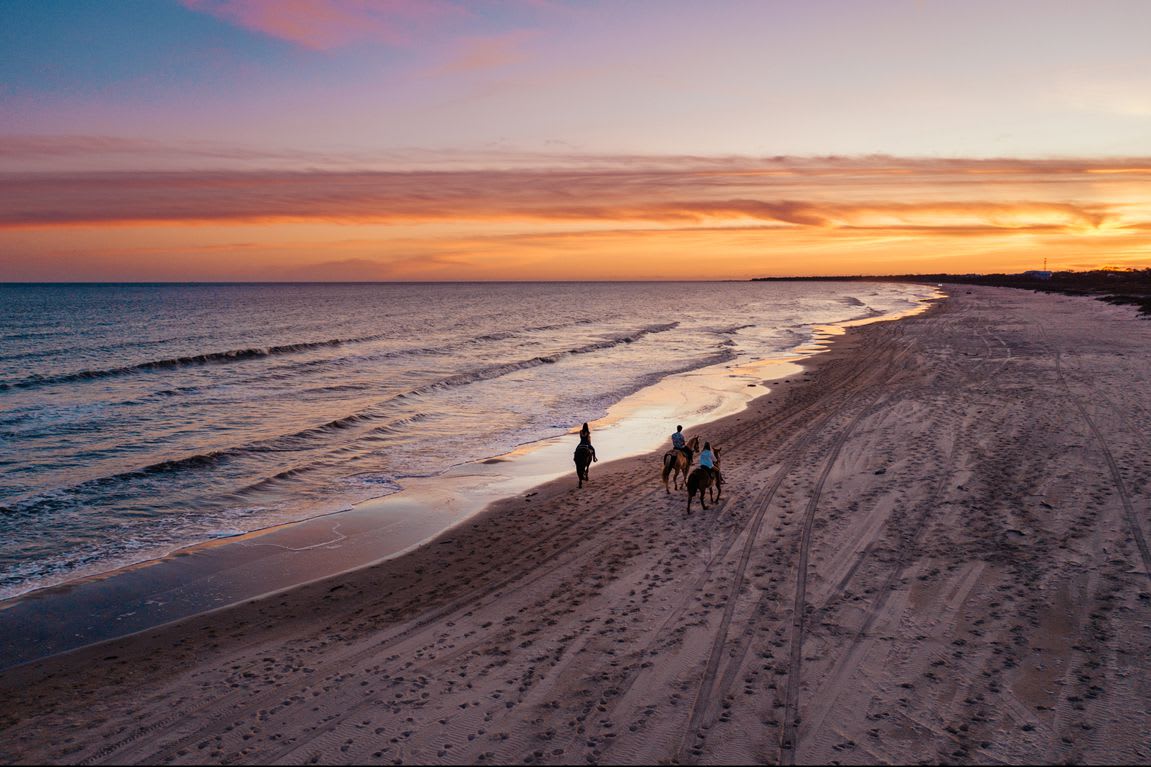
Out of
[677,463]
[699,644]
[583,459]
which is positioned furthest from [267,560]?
[677,463]

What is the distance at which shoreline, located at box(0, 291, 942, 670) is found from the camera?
1067 centimetres

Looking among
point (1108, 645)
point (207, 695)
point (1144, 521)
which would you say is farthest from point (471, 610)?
point (1144, 521)

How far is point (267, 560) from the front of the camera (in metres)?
13.3

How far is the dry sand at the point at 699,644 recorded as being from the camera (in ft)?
23.0

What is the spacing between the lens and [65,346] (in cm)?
5666

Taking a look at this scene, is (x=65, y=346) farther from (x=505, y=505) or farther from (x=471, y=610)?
(x=471, y=610)

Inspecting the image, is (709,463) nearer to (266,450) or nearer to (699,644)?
(699,644)

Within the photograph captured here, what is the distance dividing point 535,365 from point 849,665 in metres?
37.5

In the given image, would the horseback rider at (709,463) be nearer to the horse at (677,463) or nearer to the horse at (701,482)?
the horse at (701,482)

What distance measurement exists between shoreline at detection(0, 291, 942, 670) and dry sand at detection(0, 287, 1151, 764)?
2.20ft

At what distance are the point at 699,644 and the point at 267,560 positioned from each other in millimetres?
8988

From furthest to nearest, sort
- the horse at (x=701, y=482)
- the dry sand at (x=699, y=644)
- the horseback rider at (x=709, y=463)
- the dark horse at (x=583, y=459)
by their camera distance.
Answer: the dark horse at (x=583, y=459) → the horseback rider at (x=709, y=463) → the horse at (x=701, y=482) → the dry sand at (x=699, y=644)

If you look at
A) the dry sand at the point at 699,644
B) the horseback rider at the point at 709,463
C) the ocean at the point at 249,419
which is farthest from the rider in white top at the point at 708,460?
the ocean at the point at 249,419

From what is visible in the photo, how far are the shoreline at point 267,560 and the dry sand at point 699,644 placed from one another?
0.67m
